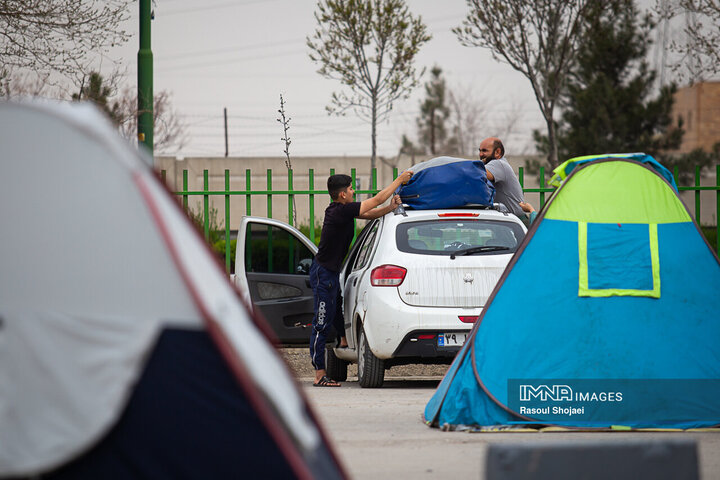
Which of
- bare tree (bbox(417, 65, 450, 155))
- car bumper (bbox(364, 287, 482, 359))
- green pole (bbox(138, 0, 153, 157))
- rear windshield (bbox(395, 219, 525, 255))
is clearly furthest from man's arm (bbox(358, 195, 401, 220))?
bare tree (bbox(417, 65, 450, 155))

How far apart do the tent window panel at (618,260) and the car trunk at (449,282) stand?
170 cm

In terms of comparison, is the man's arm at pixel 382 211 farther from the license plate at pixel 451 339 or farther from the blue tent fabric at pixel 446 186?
the license plate at pixel 451 339

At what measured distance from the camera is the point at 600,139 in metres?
29.3

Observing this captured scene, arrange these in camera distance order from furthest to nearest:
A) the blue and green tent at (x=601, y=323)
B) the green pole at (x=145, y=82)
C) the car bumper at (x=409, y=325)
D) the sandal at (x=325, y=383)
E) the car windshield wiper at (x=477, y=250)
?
the green pole at (x=145, y=82) → the sandal at (x=325, y=383) → the car windshield wiper at (x=477, y=250) → the car bumper at (x=409, y=325) → the blue and green tent at (x=601, y=323)

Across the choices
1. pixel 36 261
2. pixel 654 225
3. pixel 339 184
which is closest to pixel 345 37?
pixel 339 184

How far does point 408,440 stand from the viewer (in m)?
5.54

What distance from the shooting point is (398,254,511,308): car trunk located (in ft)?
25.0

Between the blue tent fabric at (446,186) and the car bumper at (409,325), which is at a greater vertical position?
the blue tent fabric at (446,186)

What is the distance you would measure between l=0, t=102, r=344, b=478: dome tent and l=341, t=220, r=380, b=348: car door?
16.8 ft

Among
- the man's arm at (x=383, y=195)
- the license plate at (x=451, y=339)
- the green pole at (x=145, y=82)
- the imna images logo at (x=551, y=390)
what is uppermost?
the green pole at (x=145, y=82)

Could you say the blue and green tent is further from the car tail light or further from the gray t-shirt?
the gray t-shirt

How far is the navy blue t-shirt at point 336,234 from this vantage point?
27.2 ft

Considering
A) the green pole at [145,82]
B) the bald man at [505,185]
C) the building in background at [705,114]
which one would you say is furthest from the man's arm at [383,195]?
the building in background at [705,114]

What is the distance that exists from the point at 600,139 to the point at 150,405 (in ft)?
90.9
